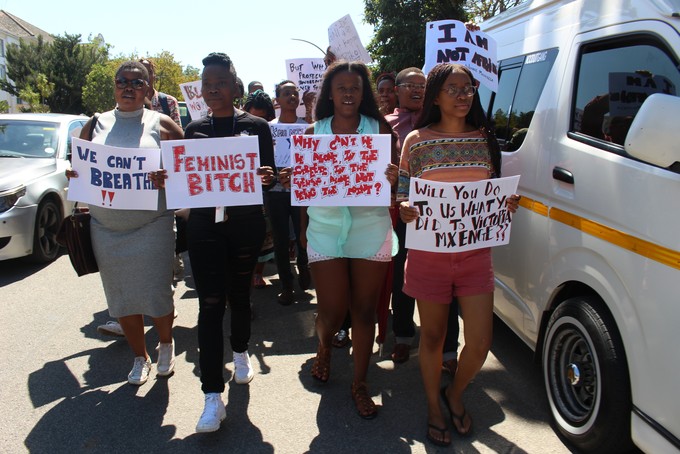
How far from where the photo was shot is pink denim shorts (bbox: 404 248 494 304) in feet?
8.91

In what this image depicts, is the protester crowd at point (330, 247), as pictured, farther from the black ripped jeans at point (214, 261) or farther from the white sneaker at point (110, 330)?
the white sneaker at point (110, 330)

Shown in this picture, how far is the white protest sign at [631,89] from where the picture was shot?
2365 mm

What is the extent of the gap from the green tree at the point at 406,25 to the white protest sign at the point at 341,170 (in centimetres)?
1777

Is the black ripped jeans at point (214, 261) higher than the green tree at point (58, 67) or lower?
lower

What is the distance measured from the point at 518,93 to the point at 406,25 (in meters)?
17.9

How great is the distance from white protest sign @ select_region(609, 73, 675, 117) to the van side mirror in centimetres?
43

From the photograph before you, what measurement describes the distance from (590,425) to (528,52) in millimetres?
2462

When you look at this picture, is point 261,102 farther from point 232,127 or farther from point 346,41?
point 232,127

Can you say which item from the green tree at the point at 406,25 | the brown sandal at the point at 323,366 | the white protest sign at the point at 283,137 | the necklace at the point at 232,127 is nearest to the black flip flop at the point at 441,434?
the brown sandal at the point at 323,366

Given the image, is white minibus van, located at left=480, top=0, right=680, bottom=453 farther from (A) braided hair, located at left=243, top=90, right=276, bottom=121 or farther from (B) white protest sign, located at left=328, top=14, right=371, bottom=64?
(A) braided hair, located at left=243, top=90, right=276, bottom=121

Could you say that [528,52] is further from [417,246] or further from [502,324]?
[502,324]

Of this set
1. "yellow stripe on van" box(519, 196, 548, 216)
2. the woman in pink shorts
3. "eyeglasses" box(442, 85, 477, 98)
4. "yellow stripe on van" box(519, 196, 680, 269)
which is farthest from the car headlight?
"yellow stripe on van" box(519, 196, 680, 269)

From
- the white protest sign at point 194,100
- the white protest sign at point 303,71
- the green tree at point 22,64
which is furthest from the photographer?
the green tree at point 22,64

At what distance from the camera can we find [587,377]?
2699 millimetres
